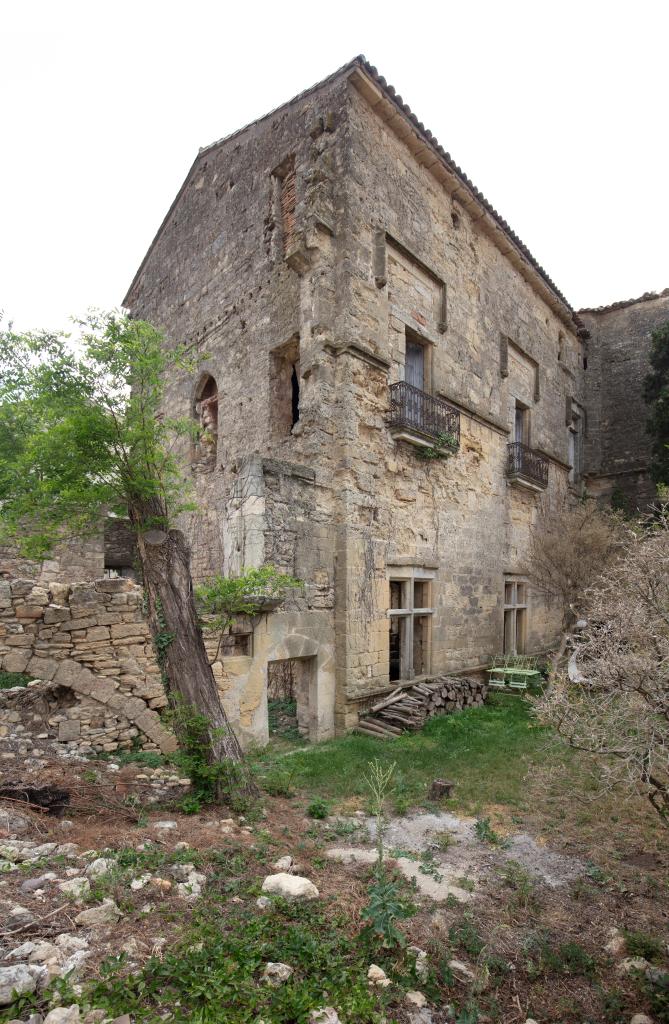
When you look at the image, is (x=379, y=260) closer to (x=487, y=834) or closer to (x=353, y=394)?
(x=353, y=394)

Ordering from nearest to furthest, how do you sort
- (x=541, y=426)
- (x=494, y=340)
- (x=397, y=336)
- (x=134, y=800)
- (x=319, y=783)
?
(x=134, y=800) < (x=319, y=783) < (x=397, y=336) < (x=494, y=340) < (x=541, y=426)

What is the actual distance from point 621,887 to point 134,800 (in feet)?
13.1

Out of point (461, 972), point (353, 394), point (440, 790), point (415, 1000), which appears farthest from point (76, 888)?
point (353, 394)

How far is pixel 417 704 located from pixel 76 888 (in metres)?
6.41

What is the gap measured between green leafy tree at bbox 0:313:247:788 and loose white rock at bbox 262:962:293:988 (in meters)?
2.39

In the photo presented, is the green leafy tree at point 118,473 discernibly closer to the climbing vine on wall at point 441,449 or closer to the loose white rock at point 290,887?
the loose white rock at point 290,887

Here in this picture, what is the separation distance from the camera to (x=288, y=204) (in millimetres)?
10352

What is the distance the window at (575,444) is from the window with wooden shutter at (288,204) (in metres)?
11.7

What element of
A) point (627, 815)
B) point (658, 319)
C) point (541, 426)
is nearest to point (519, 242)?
point (541, 426)

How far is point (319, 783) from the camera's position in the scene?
644 cm

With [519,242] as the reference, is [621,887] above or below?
below

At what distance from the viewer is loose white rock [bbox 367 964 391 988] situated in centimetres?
284

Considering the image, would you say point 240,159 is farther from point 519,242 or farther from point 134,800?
point 134,800

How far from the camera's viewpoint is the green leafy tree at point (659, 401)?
1524 cm
